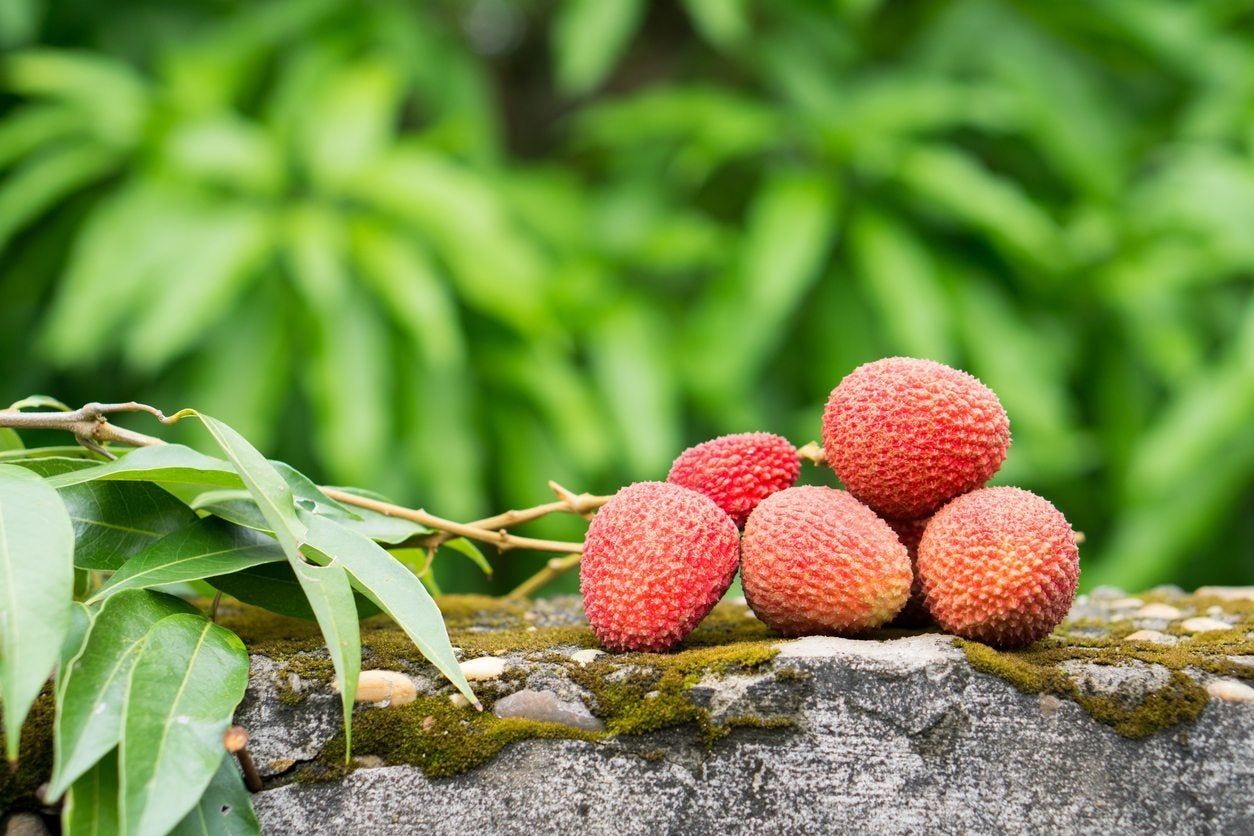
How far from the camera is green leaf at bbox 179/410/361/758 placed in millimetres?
508

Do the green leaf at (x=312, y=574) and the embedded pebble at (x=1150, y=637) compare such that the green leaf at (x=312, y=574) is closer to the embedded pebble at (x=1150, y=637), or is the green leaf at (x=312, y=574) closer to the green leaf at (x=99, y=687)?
the green leaf at (x=99, y=687)

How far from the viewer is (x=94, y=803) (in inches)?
18.9

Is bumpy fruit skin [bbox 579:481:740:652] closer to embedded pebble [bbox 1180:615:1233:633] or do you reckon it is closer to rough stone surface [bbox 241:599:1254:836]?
rough stone surface [bbox 241:599:1254:836]

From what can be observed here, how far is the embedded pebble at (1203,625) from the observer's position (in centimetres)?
74

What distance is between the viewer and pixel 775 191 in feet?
6.73

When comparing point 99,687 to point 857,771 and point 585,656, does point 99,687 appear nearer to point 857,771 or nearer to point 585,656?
point 585,656

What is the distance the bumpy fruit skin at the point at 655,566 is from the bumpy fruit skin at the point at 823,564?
26 millimetres

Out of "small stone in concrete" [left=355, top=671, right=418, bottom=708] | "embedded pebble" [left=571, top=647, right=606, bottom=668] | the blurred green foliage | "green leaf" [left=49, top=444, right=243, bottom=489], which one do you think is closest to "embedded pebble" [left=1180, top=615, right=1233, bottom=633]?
"embedded pebble" [left=571, top=647, right=606, bottom=668]

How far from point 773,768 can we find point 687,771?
0.05m

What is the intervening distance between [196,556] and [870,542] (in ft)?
1.27

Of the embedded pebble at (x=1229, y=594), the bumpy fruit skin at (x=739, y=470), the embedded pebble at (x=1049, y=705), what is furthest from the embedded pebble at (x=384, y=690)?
the embedded pebble at (x=1229, y=594)

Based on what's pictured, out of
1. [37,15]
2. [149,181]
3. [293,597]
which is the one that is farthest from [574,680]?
[37,15]

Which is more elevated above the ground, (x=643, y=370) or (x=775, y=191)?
(x=775, y=191)

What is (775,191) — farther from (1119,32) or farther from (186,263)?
(186,263)
